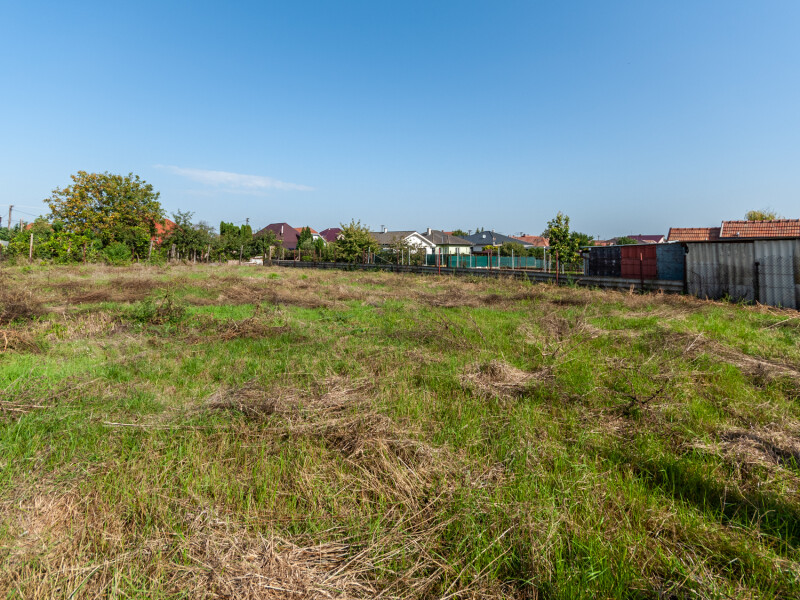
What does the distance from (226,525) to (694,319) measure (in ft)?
33.6

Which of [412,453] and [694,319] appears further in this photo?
[694,319]

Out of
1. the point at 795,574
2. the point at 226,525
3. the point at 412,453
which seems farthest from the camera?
the point at 412,453

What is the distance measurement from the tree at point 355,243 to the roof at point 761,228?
3082 centimetres

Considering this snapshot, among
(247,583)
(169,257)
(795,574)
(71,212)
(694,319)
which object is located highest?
(71,212)

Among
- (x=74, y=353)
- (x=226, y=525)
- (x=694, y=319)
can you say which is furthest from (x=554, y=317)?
(x=74, y=353)

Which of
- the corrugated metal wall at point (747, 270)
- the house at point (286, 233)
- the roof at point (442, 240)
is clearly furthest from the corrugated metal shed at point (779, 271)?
the house at point (286, 233)

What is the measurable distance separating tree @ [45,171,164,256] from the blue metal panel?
127ft

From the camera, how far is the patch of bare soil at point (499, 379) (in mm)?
4395

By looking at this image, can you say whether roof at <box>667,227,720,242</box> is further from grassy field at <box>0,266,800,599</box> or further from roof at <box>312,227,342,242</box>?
roof at <box>312,227,342,242</box>

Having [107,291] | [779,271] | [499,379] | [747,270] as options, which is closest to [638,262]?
[747,270]

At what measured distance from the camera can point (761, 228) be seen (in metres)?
28.3

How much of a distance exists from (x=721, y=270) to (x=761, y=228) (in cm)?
2395

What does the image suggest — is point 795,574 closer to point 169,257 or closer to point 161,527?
point 161,527

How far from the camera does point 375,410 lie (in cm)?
370
